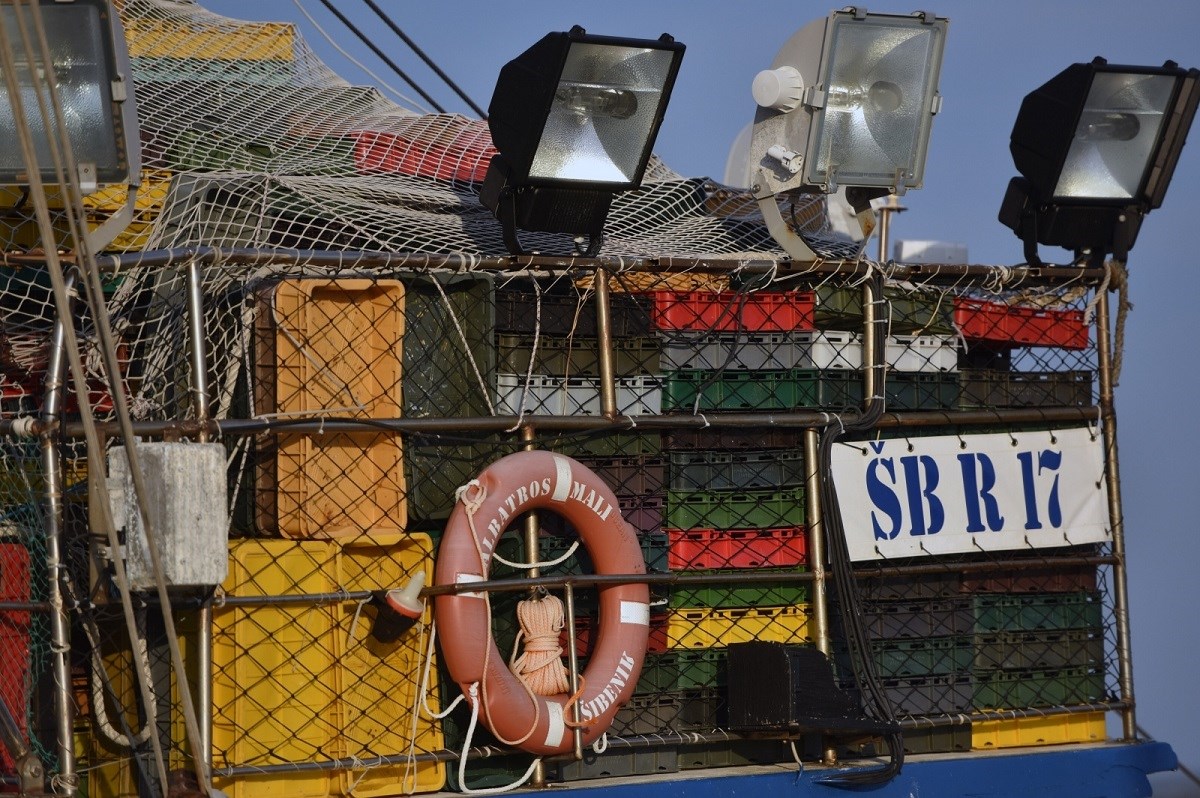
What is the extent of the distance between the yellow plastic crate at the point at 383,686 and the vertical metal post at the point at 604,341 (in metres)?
0.91

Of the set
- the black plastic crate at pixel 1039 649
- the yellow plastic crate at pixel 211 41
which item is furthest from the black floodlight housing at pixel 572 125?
the yellow plastic crate at pixel 211 41

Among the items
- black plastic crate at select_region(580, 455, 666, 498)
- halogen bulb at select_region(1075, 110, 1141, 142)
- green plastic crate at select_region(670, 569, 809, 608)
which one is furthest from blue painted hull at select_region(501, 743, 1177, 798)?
halogen bulb at select_region(1075, 110, 1141, 142)

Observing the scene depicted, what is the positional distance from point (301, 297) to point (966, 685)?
Result: 10.7ft

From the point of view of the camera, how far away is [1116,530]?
7434 millimetres

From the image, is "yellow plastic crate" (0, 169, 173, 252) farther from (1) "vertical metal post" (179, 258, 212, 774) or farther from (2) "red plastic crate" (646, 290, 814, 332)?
(2) "red plastic crate" (646, 290, 814, 332)

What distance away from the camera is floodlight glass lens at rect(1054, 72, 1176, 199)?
723 centimetres

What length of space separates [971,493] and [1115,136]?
174 cm

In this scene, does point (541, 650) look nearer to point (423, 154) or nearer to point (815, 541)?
point (815, 541)

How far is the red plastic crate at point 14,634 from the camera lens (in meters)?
5.91

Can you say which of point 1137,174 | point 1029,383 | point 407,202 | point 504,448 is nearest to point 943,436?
point 1029,383

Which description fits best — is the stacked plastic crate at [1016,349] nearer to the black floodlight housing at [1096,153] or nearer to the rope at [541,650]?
the black floodlight housing at [1096,153]

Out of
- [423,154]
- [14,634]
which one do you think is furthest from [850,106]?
[14,634]

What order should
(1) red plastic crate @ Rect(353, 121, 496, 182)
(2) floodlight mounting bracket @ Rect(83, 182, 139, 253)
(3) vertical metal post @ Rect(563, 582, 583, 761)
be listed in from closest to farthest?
(2) floodlight mounting bracket @ Rect(83, 182, 139, 253) → (3) vertical metal post @ Rect(563, 582, 583, 761) → (1) red plastic crate @ Rect(353, 121, 496, 182)

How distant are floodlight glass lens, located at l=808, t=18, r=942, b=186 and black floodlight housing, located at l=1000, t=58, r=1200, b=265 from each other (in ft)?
2.19
